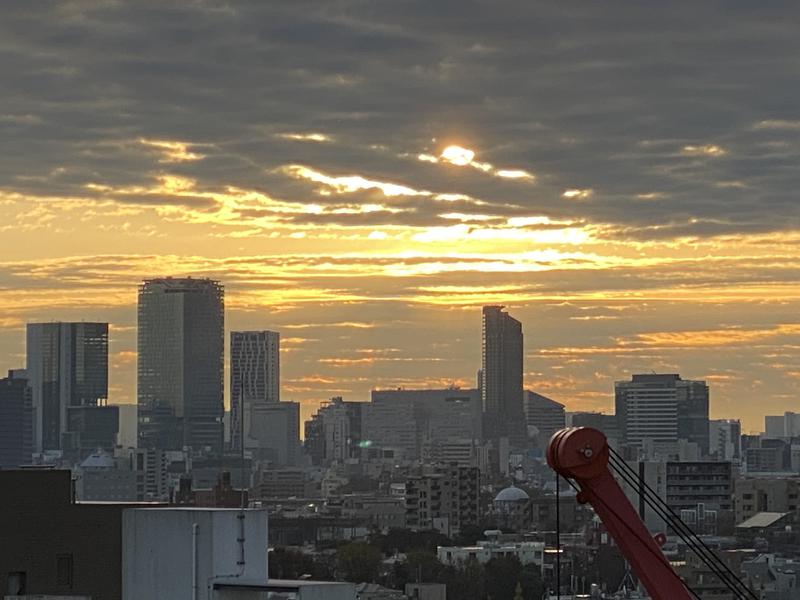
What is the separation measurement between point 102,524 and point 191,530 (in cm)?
339

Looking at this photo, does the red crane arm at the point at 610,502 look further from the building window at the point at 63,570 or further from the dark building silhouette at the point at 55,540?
the building window at the point at 63,570

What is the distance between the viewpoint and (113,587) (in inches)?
928

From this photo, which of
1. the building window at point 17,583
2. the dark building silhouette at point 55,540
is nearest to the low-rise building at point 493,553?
the dark building silhouette at point 55,540

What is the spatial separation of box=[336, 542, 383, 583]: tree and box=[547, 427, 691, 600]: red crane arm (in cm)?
10830

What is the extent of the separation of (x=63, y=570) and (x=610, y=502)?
25.0 feet

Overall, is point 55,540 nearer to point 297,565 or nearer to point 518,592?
point 518,592

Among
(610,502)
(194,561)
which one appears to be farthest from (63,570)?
(610,502)

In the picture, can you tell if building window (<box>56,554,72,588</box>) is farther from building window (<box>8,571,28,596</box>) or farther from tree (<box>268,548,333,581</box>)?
tree (<box>268,548,333,581</box>)

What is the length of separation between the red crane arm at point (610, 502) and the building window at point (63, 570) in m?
7.28

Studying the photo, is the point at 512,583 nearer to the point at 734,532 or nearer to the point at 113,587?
the point at 734,532

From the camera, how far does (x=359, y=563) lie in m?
136

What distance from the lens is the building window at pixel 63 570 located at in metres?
23.3

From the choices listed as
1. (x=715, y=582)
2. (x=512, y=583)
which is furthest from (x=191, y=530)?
(x=512, y=583)

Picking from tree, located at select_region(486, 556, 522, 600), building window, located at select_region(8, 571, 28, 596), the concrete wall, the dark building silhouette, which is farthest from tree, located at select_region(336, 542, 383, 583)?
the concrete wall
